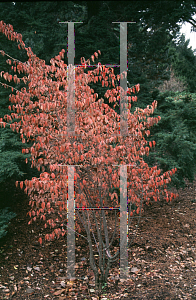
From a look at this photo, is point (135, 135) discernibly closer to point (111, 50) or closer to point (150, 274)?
point (150, 274)

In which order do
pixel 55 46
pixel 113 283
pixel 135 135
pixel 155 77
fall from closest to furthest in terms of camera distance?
pixel 135 135 → pixel 113 283 → pixel 55 46 → pixel 155 77

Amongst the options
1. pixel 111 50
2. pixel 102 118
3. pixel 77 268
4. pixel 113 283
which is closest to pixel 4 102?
pixel 111 50

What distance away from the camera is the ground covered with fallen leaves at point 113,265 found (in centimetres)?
283

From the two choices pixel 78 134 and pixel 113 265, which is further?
pixel 113 265

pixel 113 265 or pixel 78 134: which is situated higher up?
pixel 78 134

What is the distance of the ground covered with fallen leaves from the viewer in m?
2.83

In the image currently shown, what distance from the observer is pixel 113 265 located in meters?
3.38

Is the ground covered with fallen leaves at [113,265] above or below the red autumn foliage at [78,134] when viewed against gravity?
below

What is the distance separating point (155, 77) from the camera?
5887 mm

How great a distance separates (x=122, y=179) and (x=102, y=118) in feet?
2.27

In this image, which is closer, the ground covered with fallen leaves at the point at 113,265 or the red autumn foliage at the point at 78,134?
the red autumn foliage at the point at 78,134

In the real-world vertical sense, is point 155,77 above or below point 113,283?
above

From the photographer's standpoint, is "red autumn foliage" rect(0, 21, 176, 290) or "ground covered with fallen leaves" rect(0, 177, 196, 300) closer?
"red autumn foliage" rect(0, 21, 176, 290)

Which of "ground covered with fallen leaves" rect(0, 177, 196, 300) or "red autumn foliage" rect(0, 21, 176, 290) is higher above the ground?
"red autumn foliage" rect(0, 21, 176, 290)
